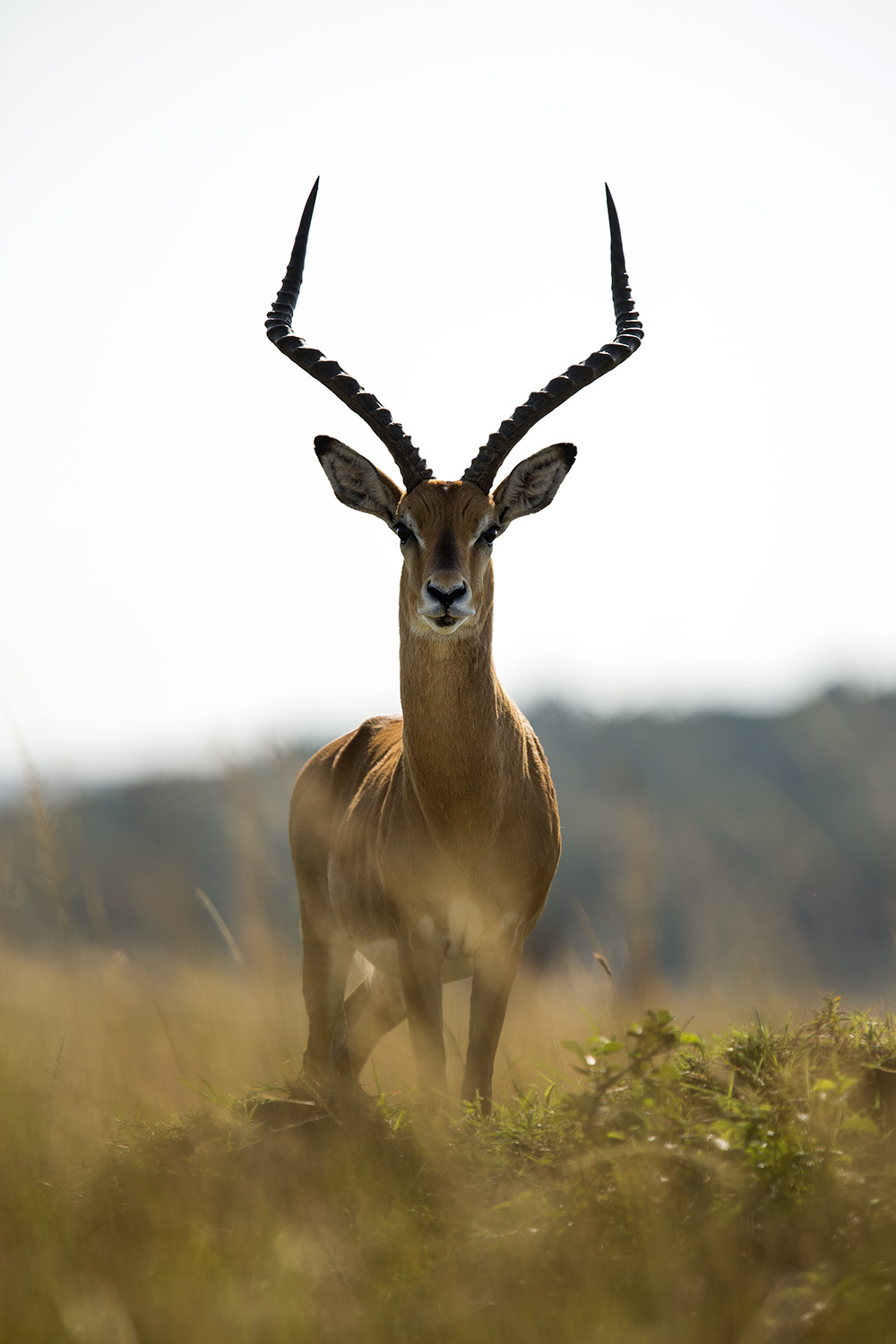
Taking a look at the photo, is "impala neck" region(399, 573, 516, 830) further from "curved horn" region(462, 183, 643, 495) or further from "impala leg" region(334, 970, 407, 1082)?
"impala leg" region(334, 970, 407, 1082)

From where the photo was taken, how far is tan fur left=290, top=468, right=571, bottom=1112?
18.9 ft

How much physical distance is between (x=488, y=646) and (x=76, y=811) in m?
2.75

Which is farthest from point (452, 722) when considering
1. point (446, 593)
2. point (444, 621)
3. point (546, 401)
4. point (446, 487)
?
point (546, 401)

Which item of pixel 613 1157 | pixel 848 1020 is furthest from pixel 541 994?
pixel 613 1157

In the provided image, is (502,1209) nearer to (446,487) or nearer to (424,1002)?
(424,1002)

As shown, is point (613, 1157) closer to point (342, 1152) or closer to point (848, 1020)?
point (342, 1152)

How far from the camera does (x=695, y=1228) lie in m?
3.06

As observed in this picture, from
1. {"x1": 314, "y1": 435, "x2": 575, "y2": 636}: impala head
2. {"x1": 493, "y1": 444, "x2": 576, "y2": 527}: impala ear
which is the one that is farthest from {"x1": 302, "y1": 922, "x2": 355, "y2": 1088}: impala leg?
{"x1": 493, "y1": 444, "x2": 576, "y2": 527}: impala ear

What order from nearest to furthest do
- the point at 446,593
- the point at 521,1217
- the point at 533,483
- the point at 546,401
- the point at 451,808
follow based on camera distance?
1. the point at 521,1217
2. the point at 446,593
3. the point at 451,808
4. the point at 546,401
5. the point at 533,483

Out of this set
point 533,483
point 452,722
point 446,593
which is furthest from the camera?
point 533,483

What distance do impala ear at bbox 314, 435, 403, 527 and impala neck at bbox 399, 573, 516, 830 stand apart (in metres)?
0.94

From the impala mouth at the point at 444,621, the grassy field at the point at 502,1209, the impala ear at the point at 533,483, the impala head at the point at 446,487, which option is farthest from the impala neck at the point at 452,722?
the grassy field at the point at 502,1209

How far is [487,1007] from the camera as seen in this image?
5719 mm

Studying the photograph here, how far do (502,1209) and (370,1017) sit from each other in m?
4.46
